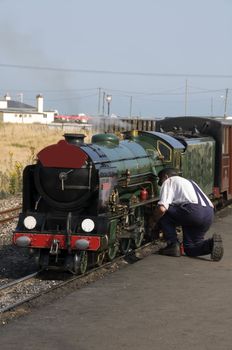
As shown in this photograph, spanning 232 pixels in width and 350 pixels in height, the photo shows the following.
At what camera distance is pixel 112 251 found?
9.88 m

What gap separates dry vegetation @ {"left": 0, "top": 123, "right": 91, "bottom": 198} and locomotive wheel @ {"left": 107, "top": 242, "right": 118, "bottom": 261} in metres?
3.39

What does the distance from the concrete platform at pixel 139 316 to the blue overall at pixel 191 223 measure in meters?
0.85

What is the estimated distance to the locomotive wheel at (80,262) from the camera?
28.9 feet

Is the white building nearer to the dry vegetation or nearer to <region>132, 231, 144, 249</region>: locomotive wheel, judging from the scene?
the dry vegetation

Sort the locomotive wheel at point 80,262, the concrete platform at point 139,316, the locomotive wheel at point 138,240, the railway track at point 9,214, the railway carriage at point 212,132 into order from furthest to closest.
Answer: the railway carriage at point 212,132
the railway track at point 9,214
the locomotive wheel at point 138,240
the locomotive wheel at point 80,262
the concrete platform at point 139,316

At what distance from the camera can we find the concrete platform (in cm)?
559

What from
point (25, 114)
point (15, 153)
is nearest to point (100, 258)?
point (15, 153)

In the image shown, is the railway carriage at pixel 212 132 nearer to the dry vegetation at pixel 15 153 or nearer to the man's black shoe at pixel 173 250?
the dry vegetation at pixel 15 153

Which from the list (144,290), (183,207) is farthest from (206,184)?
(144,290)

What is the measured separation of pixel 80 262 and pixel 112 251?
3.52 ft

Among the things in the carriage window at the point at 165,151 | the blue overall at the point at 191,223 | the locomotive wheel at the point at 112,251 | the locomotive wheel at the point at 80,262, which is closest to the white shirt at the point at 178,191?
the blue overall at the point at 191,223

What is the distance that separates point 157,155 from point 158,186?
685 mm

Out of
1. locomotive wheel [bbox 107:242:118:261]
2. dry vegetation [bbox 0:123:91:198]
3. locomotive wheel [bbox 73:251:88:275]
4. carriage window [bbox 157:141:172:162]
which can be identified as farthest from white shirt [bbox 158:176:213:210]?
dry vegetation [bbox 0:123:91:198]

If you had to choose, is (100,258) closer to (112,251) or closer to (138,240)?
(112,251)
